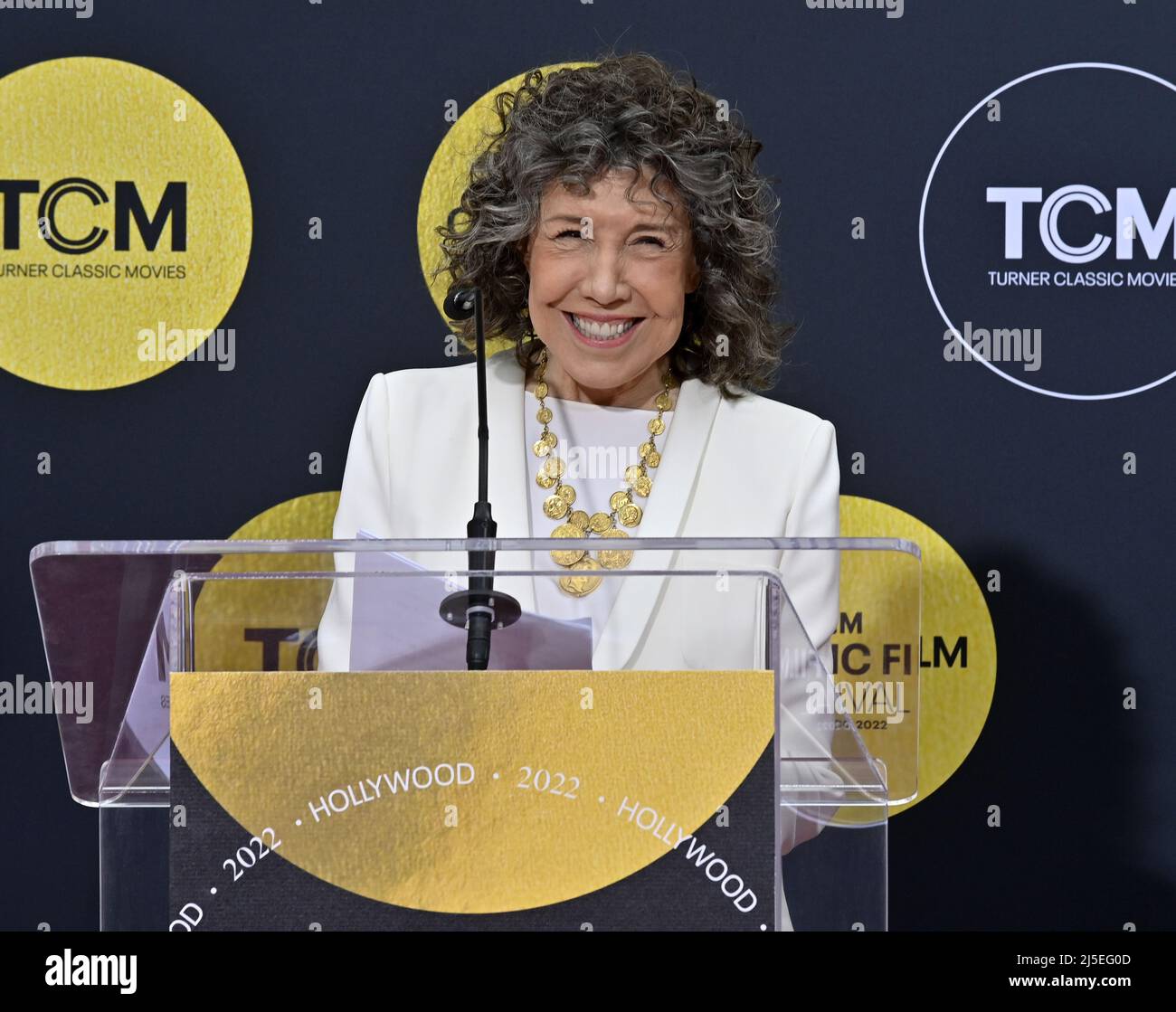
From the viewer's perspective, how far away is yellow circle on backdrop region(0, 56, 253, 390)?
8.71 ft

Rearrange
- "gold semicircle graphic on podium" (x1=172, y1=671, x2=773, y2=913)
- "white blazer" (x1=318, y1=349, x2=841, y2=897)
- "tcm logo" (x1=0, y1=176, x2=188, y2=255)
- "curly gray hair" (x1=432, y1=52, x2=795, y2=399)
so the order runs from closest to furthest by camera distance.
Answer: "gold semicircle graphic on podium" (x1=172, y1=671, x2=773, y2=913)
"white blazer" (x1=318, y1=349, x2=841, y2=897)
"curly gray hair" (x1=432, y1=52, x2=795, y2=399)
"tcm logo" (x1=0, y1=176, x2=188, y2=255)

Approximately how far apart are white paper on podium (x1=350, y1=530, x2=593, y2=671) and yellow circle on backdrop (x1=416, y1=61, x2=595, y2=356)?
152cm

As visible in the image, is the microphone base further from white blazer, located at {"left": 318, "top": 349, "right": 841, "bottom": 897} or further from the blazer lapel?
white blazer, located at {"left": 318, "top": 349, "right": 841, "bottom": 897}

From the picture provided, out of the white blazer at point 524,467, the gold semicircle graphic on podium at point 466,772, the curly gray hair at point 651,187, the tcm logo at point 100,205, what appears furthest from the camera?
the tcm logo at point 100,205

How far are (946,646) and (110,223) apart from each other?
5.26ft

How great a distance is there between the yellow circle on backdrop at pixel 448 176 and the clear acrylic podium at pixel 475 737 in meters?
1.51

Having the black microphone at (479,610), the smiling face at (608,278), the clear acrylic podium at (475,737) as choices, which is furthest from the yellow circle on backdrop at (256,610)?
the smiling face at (608,278)

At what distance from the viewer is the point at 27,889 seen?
2.68 m

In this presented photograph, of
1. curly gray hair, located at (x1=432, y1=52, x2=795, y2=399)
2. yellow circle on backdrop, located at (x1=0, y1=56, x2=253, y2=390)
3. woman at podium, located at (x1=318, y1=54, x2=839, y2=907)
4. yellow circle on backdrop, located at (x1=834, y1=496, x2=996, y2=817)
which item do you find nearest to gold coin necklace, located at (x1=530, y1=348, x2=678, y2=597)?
woman at podium, located at (x1=318, y1=54, x2=839, y2=907)

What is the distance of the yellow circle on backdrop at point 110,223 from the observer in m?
2.66

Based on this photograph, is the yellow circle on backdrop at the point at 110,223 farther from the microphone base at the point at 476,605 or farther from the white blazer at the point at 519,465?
the microphone base at the point at 476,605

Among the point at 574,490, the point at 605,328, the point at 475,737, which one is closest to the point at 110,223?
the point at 605,328

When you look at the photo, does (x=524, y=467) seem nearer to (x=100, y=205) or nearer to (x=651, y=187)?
(x=651, y=187)

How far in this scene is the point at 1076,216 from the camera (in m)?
2.69
